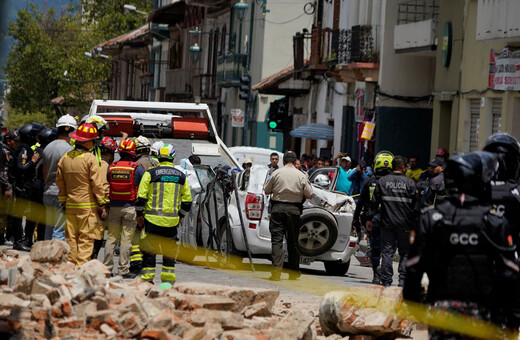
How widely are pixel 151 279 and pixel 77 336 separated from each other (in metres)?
4.70

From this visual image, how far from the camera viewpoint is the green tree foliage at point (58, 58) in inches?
2894

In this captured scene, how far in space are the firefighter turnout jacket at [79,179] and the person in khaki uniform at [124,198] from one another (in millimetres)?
573

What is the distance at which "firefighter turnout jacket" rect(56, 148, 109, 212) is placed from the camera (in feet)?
43.0

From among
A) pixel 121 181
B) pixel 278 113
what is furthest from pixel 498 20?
pixel 278 113

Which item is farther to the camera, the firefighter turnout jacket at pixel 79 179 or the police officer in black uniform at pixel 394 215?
the police officer in black uniform at pixel 394 215

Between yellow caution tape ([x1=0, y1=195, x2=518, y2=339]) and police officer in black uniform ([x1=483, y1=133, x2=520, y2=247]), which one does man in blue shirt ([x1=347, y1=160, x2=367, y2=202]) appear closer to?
yellow caution tape ([x1=0, y1=195, x2=518, y2=339])

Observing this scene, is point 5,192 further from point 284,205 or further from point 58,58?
point 58,58

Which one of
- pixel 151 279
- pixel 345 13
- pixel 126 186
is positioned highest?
pixel 345 13

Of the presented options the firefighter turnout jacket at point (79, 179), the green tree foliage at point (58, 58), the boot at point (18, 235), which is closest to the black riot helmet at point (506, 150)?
the firefighter turnout jacket at point (79, 179)

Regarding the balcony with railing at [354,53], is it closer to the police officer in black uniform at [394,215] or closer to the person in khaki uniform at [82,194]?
the police officer in black uniform at [394,215]

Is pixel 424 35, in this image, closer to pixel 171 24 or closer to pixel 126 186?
pixel 126 186

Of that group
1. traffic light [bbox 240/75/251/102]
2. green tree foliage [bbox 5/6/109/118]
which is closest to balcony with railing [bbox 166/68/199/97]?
green tree foliage [bbox 5/6/109/118]

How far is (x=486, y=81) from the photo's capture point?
2373 centimetres

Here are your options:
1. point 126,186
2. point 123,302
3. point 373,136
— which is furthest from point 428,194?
point 373,136
